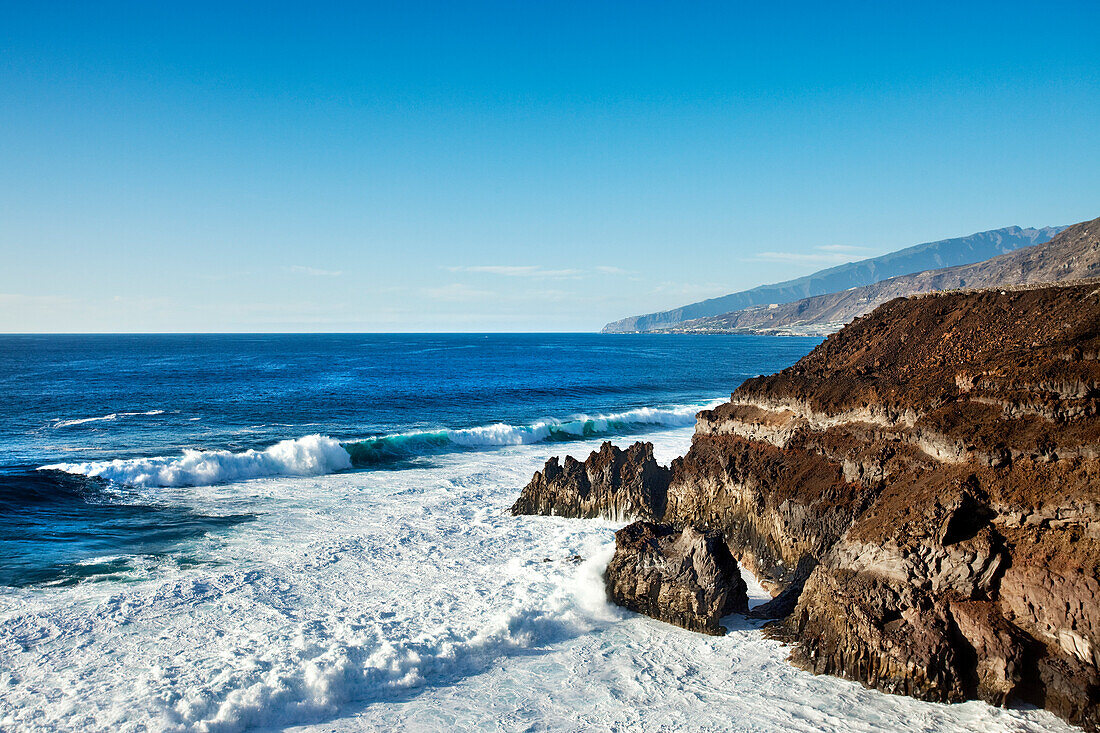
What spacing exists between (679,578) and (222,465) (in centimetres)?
2494

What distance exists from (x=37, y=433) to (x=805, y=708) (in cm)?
4597

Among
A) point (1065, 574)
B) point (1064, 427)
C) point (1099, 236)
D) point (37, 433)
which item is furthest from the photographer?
point (1099, 236)

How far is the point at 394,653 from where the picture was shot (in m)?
12.8

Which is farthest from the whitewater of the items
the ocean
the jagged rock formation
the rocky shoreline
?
the jagged rock formation

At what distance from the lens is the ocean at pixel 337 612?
36.0 feet

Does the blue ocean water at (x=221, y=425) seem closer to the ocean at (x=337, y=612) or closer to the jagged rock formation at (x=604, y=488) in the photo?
the ocean at (x=337, y=612)

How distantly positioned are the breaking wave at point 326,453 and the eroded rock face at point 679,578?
21405 millimetres

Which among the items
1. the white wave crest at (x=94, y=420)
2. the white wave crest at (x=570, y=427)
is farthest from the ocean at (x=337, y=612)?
the white wave crest at (x=94, y=420)

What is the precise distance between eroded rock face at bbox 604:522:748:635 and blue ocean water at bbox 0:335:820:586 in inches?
572

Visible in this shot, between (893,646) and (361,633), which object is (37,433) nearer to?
(361,633)

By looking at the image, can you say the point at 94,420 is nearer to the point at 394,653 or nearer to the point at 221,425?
the point at 221,425

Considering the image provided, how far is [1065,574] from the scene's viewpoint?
404 inches

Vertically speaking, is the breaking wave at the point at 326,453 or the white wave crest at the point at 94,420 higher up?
the white wave crest at the point at 94,420

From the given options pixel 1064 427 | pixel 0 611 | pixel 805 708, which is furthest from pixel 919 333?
pixel 0 611
